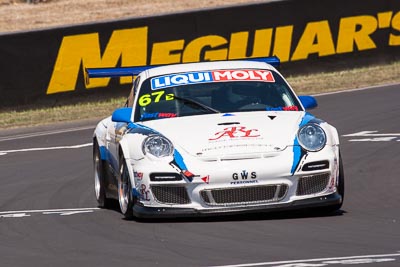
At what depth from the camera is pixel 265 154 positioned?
32.4 feet

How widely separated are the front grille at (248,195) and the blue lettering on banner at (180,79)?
1.64m

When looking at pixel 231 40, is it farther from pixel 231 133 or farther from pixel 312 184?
pixel 312 184

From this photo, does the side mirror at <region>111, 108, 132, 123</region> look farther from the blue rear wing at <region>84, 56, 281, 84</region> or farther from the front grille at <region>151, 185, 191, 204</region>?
the front grille at <region>151, 185, 191, 204</region>

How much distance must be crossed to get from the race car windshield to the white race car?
0.02 m

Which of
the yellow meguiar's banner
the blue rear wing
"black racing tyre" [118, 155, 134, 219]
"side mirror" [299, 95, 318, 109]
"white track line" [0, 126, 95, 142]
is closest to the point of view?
"black racing tyre" [118, 155, 134, 219]

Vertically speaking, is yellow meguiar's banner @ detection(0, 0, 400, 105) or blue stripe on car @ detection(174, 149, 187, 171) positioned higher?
yellow meguiar's banner @ detection(0, 0, 400, 105)

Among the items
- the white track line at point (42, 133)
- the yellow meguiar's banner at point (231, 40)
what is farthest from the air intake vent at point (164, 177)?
the yellow meguiar's banner at point (231, 40)

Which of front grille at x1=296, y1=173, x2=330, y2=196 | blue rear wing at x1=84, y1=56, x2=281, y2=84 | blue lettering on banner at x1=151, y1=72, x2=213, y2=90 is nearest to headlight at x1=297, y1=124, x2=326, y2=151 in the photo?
front grille at x1=296, y1=173, x2=330, y2=196

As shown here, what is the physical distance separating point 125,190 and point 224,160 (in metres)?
1.06

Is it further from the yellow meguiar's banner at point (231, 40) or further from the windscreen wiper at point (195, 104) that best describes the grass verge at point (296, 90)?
the windscreen wiper at point (195, 104)

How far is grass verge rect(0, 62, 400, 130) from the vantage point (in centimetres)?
2131

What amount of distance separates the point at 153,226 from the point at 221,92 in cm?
171

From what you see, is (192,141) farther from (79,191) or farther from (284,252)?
(79,191)

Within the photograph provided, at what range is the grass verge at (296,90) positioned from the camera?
21.3 meters
